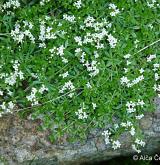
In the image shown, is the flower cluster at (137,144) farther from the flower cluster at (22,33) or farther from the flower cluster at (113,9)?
the flower cluster at (22,33)

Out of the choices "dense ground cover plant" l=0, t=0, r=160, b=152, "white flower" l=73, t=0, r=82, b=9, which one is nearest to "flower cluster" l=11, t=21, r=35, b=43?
"dense ground cover plant" l=0, t=0, r=160, b=152

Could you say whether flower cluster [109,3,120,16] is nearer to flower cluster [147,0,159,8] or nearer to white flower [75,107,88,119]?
flower cluster [147,0,159,8]

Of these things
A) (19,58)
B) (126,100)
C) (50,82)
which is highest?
(19,58)

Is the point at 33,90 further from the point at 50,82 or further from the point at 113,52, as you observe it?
the point at 113,52

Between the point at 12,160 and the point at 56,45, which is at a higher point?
the point at 56,45

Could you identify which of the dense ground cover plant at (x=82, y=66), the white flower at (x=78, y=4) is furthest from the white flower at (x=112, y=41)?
the white flower at (x=78, y=4)

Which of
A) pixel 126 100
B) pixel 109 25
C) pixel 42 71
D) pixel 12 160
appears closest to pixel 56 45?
pixel 42 71

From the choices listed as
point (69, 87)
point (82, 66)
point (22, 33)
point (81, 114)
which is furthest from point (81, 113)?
point (22, 33)
